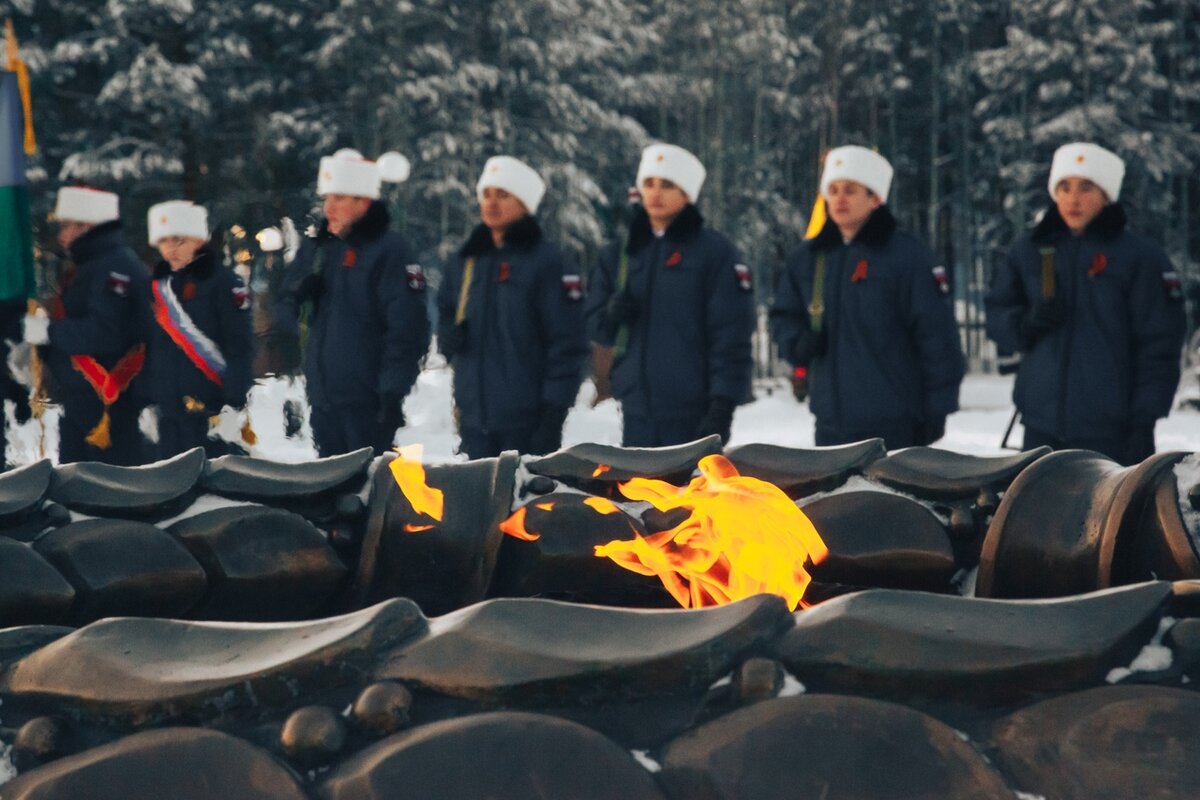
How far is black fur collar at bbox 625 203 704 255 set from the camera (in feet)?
24.1

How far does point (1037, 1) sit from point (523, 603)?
98.1 ft

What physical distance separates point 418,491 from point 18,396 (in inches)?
333

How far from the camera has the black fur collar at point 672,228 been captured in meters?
7.34

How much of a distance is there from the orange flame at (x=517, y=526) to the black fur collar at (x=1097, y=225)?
5208mm

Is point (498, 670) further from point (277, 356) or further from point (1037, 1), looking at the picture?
point (1037, 1)

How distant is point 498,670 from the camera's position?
1.16 meters

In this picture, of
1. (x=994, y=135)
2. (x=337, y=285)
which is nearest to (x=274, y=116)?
(x=994, y=135)

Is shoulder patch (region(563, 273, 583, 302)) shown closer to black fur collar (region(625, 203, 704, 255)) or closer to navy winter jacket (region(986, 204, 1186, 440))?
black fur collar (region(625, 203, 704, 255))

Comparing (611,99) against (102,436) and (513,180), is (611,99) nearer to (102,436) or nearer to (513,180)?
(102,436)

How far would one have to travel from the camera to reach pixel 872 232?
6762 mm

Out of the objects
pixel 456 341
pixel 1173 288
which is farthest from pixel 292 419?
pixel 1173 288

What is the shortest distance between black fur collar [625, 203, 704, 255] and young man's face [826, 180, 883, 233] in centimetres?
72

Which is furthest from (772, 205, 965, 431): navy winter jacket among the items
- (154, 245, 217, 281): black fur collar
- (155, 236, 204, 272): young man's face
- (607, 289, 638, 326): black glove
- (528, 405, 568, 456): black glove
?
(155, 236, 204, 272): young man's face

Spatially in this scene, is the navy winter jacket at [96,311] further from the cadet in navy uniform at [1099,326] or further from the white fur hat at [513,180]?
the cadet in navy uniform at [1099,326]
